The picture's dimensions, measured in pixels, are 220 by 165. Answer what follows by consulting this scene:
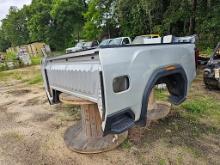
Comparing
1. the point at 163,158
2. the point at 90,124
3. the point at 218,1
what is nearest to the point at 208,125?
the point at 163,158

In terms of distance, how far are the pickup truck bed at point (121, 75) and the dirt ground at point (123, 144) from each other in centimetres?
83

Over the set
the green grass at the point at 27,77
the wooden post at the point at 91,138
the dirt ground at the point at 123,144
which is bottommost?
the green grass at the point at 27,77

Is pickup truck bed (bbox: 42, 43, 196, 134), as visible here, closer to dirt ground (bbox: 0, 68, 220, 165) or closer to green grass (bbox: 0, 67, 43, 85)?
dirt ground (bbox: 0, 68, 220, 165)

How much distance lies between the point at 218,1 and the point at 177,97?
1364 cm

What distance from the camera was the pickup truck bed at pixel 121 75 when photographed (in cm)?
211

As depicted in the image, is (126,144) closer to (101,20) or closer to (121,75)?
(121,75)

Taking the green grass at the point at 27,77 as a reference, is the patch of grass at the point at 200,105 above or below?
above

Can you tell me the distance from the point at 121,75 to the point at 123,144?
1.48 m

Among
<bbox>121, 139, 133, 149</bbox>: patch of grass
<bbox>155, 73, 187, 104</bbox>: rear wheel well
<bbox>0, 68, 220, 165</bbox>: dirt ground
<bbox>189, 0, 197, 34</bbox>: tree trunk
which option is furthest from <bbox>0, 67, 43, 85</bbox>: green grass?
<bbox>189, 0, 197, 34</bbox>: tree trunk

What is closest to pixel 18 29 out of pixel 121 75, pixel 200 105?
pixel 200 105

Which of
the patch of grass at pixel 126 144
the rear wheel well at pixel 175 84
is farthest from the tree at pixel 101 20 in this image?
the patch of grass at pixel 126 144

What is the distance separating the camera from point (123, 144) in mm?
3279

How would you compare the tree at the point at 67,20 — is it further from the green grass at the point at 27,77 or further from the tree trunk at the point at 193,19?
the green grass at the point at 27,77

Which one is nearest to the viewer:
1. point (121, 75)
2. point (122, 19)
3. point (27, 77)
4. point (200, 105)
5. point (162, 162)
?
point (121, 75)
